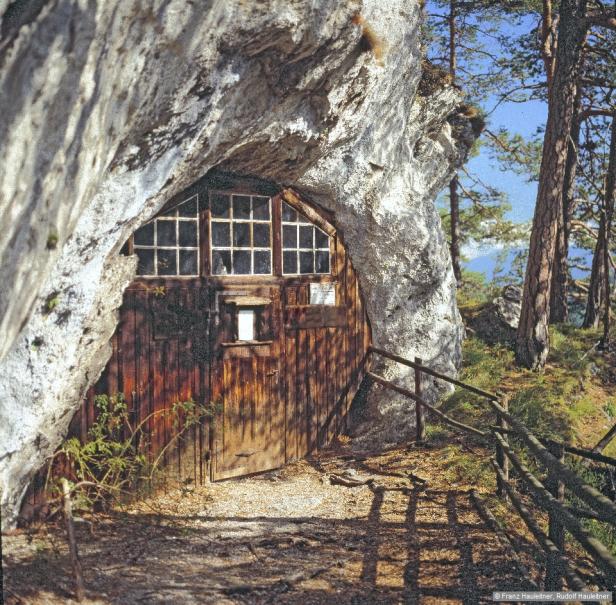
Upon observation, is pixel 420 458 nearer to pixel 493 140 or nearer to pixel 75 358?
pixel 75 358

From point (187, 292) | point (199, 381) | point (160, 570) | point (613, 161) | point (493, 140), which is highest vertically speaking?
point (493, 140)

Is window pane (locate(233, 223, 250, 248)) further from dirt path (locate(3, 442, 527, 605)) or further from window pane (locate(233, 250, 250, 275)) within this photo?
dirt path (locate(3, 442, 527, 605))

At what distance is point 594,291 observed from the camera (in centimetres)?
1534

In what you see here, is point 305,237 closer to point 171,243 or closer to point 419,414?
point 171,243

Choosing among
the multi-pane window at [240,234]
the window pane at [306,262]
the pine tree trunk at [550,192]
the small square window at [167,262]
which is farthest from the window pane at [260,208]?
the pine tree trunk at [550,192]

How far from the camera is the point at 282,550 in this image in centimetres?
601

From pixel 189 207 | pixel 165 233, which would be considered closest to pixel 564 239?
pixel 189 207

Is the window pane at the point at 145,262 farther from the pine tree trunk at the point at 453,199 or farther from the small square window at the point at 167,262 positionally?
the pine tree trunk at the point at 453,199

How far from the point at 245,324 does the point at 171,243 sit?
4.66ft

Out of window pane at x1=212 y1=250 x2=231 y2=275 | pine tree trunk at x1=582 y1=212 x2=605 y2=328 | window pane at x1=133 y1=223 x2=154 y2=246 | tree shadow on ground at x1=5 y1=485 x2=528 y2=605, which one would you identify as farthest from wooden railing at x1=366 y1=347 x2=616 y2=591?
pine tree trunk at x1=582 y1=212 x2=605 y2=328

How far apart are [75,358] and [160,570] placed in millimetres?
2065

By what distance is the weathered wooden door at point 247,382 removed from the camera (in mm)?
7918

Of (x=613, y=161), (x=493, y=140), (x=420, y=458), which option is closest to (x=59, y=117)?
(x=420, y=458)

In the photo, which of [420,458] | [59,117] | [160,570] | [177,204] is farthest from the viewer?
[420,458]
